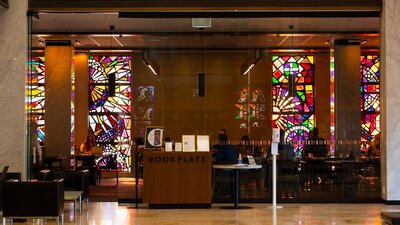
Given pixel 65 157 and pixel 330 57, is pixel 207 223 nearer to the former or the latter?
pixel 330 57

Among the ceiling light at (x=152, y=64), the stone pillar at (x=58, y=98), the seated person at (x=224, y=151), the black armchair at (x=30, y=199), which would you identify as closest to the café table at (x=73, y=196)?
the black armchair at (x=30, y=199)

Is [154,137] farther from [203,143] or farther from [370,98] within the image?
[370,98]

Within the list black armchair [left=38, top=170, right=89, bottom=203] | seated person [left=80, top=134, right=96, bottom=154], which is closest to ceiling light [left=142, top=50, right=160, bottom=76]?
black armchair [left=38, top=170, right=89, bottom=203]

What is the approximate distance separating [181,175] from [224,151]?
104cm

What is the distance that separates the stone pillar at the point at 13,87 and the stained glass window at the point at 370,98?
735cm

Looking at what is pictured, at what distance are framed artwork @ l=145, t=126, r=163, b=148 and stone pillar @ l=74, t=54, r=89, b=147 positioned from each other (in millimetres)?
7855

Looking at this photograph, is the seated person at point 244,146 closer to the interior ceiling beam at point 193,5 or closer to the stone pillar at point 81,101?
the interior ceiling beam at point 193,5

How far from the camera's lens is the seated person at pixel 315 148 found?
12977 mm

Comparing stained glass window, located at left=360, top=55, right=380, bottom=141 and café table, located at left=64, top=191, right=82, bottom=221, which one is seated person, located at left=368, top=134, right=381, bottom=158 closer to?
stained glass window, located at left=360, top=55, right=380, bottom=141

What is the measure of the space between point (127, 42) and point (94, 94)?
6.49m

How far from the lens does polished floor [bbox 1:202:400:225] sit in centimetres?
1029

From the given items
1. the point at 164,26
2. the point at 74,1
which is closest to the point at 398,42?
the point at 164,26

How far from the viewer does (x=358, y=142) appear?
13117 mm

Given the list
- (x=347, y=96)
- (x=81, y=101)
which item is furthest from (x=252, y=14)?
(x=81, y=101)
